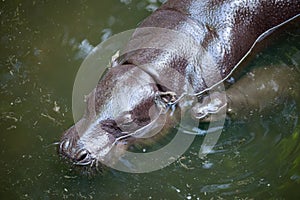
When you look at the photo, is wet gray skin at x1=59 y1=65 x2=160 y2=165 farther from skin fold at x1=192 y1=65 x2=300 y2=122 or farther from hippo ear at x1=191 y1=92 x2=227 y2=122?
skin fold at x1=192 y1=65 x2=300 y2=122

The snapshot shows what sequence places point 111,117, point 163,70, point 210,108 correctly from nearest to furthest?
point 111,117
point 163,70
point 210,108

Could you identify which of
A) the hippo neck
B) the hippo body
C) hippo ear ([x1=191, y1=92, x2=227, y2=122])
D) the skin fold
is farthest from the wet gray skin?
the skin fold

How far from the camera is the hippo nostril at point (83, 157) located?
5059 millimetres

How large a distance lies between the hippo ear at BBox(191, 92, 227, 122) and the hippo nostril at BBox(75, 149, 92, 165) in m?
1.18

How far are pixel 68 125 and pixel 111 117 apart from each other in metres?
0.71

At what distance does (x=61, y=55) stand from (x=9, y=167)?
5.00 feet

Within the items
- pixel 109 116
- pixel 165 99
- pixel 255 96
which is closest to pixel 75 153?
pixel 109 116

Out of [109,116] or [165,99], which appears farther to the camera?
[165,99]

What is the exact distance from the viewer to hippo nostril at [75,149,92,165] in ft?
16.6

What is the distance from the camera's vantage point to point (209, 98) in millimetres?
5625

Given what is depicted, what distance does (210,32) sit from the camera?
558cm

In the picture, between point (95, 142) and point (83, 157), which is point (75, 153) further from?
point (95, 142)

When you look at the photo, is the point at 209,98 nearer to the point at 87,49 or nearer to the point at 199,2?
the point at 199,2

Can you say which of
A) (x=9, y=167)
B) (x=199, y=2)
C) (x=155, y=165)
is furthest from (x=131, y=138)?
(x=199, y=2)
